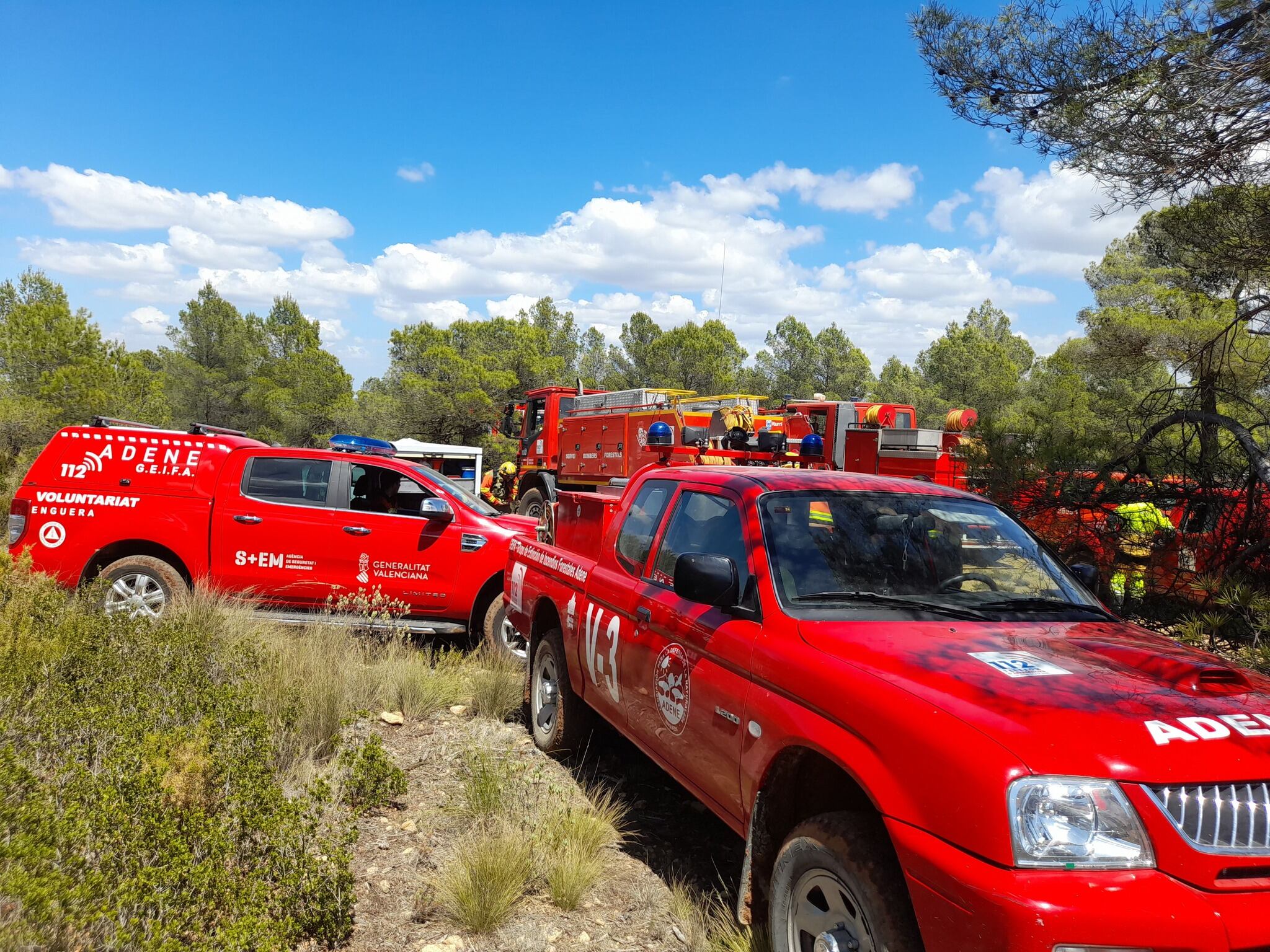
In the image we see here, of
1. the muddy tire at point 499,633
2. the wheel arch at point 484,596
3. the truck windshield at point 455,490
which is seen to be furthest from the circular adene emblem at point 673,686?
the truck windshield at point 455,490

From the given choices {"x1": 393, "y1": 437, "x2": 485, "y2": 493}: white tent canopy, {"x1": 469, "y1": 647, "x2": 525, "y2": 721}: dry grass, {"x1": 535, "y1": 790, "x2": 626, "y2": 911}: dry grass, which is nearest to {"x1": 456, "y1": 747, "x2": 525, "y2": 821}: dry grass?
{"x1": 535, "y1": 790, "x2": 626, "y2": 911}: dry grass

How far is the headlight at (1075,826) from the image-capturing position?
2.07m

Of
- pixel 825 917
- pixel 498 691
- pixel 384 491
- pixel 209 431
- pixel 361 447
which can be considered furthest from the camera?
pixel 361 447

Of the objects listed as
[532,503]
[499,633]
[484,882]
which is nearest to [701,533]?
[484,882]

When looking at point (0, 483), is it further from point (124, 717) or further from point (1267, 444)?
point (1267, 444)

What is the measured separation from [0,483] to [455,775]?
55.2ft

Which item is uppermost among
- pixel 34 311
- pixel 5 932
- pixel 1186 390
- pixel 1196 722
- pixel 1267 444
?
pixel 34 311

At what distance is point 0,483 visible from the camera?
1747 centimetres

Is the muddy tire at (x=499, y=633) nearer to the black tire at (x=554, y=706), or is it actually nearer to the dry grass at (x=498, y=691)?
the dry grass at (x=498, y=691)

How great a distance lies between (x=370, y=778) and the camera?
445cm

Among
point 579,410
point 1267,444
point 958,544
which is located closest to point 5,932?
point 958,544

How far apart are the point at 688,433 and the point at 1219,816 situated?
33.3 ft

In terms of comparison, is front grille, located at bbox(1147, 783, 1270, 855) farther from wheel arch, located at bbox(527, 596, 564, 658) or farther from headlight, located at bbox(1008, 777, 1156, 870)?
wheel arch, located at bbox(527, 596, 564, 658)

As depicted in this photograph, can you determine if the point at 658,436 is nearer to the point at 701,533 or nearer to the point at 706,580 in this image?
the point at 701,533
